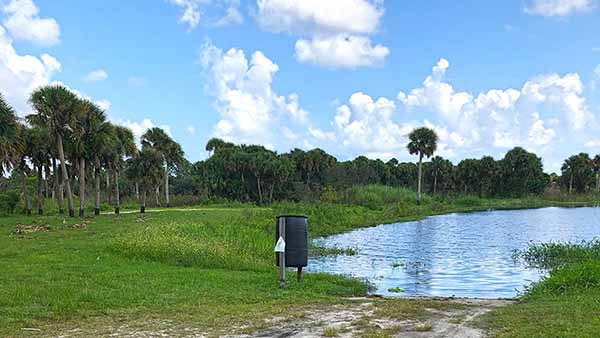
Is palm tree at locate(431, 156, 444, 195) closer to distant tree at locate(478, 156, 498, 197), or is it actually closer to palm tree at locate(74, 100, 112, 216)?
distant tree at locate(478, 156, 498, 197)

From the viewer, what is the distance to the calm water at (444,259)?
686 inches

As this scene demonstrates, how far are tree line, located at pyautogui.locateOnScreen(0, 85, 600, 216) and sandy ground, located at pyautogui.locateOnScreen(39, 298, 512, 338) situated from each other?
2871 centimetres

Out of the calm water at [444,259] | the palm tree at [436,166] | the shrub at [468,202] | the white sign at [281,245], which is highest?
the palm tree at [436,166]

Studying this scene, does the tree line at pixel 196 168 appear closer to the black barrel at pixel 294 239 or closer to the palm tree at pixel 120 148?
the palm tree at pixel 120 148

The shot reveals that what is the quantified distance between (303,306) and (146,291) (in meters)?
3.22

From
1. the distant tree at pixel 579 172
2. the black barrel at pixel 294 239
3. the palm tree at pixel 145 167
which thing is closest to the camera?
the black barrel at pixel 294 239

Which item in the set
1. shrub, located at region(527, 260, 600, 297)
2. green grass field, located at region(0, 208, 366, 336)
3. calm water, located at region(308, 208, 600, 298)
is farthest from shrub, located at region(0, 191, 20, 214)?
shrub, located at region(527, 260, 600, 297)

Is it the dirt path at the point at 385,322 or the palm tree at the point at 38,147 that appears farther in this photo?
the palm tree at the point at 38,147

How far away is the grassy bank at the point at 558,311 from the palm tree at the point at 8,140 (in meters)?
30.1

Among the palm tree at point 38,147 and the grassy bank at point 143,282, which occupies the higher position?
the palm tree at point 38,147

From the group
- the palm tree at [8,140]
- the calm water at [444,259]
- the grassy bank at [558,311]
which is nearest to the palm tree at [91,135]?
the palm tree at [8,140]

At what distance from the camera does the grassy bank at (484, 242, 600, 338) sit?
24.7 feet

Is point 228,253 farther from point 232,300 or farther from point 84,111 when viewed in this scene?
point 84,111

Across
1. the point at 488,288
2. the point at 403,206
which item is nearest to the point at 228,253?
the point at 488,288
